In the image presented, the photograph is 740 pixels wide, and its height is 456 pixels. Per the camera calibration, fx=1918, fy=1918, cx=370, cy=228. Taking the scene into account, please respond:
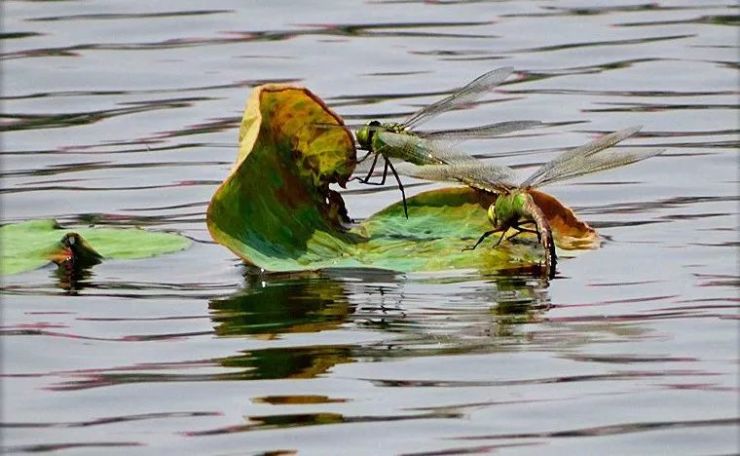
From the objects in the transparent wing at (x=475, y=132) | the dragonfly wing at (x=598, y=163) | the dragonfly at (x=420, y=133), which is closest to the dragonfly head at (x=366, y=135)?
the dragonfly at (x=420, y=133)

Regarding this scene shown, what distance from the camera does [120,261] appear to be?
21.0ft

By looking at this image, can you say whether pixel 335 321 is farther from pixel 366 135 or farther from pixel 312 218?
pixel 366 135

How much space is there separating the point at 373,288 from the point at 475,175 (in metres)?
0.75

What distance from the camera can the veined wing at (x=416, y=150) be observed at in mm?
6836

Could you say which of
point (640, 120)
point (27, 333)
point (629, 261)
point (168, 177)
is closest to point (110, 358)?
point (27, 333)

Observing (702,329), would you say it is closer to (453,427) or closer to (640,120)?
(453,427)

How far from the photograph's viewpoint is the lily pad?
6.09 meters

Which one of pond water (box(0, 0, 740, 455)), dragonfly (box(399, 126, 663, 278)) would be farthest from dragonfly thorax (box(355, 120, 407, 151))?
pond water (box(0, 0, 740, 455))

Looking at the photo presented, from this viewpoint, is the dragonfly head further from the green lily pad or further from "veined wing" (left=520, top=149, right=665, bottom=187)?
the green lily pad

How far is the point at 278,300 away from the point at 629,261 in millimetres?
1220

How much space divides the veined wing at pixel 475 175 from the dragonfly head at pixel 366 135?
0.23m

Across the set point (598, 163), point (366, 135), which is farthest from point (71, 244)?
point (598, 163)

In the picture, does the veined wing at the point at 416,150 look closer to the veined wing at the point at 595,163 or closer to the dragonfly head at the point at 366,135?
the dragonfly head at the point at 366,135

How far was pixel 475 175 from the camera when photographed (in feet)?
21.5
